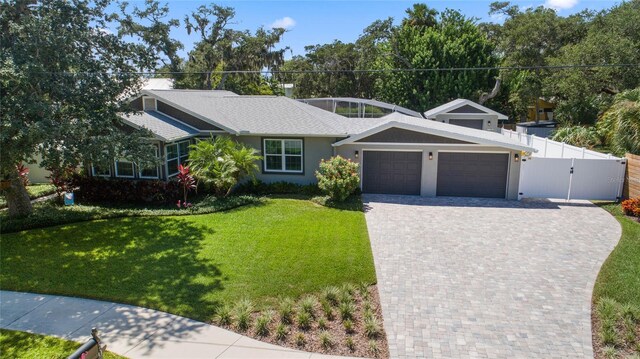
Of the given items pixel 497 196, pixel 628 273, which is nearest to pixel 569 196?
pixel 497 196

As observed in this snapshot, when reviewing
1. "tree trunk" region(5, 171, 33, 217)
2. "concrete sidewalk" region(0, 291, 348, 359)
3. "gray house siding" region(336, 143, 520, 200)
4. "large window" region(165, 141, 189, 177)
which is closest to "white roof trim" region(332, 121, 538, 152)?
"gray house siding" region(336, 143, 520, 200)

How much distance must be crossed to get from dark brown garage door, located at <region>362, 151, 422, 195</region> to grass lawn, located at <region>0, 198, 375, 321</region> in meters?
3.60

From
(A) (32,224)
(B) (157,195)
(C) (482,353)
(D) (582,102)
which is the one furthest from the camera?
(D) (582,102)

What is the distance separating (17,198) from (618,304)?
16381mm

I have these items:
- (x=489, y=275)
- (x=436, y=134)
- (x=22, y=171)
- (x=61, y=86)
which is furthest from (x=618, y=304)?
(x=22, y=171)

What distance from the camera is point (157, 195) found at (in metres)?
16.2

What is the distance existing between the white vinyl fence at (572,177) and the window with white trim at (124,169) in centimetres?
1541

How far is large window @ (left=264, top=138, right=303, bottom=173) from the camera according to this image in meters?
17.9

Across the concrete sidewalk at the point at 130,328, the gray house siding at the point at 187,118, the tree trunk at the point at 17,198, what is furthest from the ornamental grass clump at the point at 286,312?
the gray house siding at the point at 187,118

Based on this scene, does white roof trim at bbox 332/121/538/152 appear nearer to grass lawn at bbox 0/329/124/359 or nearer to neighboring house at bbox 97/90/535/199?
neighboring house at bbox 97/90/535/199

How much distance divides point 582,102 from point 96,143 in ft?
113

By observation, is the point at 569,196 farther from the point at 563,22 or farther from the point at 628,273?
the point at 563,22

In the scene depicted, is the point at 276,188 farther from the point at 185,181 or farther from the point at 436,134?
the point at 436,134

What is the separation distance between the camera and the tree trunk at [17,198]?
13578 mm
